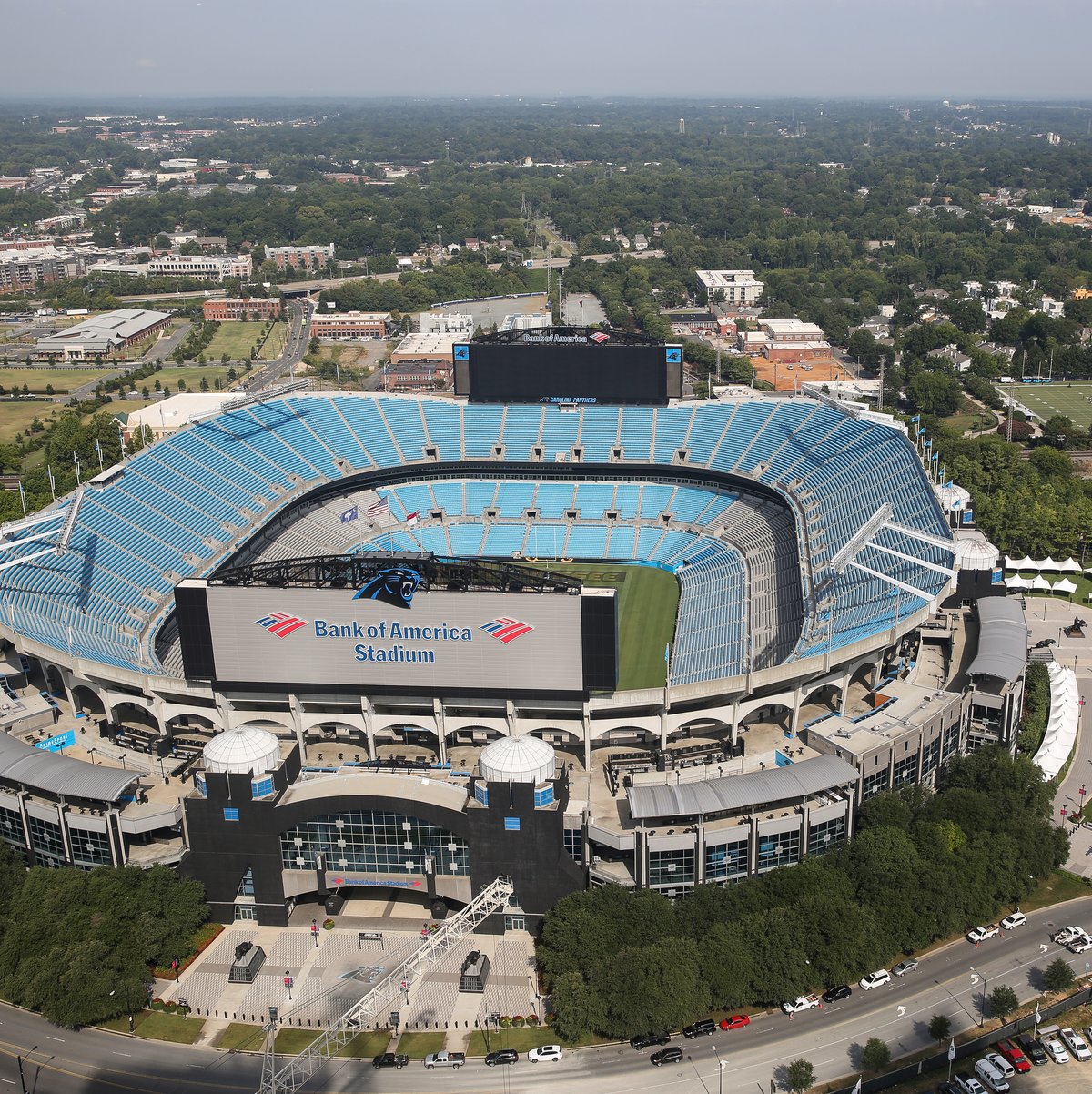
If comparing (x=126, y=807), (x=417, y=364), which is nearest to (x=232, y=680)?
(x=126, y=807)

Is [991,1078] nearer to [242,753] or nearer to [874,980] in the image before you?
[874,980]

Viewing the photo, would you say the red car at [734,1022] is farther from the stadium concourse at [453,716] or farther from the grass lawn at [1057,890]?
the grass lawn at [1057,890]

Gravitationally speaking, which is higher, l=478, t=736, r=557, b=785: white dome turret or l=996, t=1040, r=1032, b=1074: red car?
l=478, t=736, r=557, b=785: white dome turret

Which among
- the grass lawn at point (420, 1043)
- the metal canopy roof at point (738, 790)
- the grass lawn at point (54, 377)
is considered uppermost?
the metal canopy roof at point (738, 790)

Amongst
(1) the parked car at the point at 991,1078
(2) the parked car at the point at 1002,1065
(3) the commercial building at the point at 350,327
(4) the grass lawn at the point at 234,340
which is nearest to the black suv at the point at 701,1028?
(1) the parked car at the point at 991,1078

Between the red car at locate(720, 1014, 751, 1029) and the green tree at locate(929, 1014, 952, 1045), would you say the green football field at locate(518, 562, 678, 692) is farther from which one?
the green tree at locate(929, 1014, 952, 1045)

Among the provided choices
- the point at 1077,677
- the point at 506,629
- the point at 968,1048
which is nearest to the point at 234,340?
the point at 506,629

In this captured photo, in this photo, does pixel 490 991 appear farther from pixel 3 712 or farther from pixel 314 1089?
pixel 3 712

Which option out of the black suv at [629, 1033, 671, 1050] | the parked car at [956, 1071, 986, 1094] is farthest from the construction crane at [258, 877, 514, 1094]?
the parked car at [956, 1071, 986, 1094]
